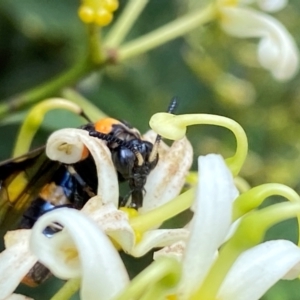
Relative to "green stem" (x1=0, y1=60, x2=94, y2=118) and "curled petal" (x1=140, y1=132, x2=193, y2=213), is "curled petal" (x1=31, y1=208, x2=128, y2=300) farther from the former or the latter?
"green stem" (x1=0, y1=60, x2=94, y2=118)

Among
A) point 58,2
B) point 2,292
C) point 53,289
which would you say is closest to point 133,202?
point 2,292

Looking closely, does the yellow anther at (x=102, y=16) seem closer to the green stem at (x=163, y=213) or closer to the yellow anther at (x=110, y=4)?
the yellow anther at (x=110, y=4)

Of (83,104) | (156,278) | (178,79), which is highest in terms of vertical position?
(178,79)

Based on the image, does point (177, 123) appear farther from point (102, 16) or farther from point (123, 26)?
point (123, 26)

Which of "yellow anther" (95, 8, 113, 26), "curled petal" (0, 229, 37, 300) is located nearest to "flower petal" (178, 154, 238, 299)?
"curled petal" (0, 229, 37, 300)

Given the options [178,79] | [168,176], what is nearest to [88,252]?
[168,176]

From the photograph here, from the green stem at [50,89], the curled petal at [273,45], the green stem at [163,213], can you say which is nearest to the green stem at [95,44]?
the green stem at [50,89]

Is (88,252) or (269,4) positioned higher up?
(269,4)
